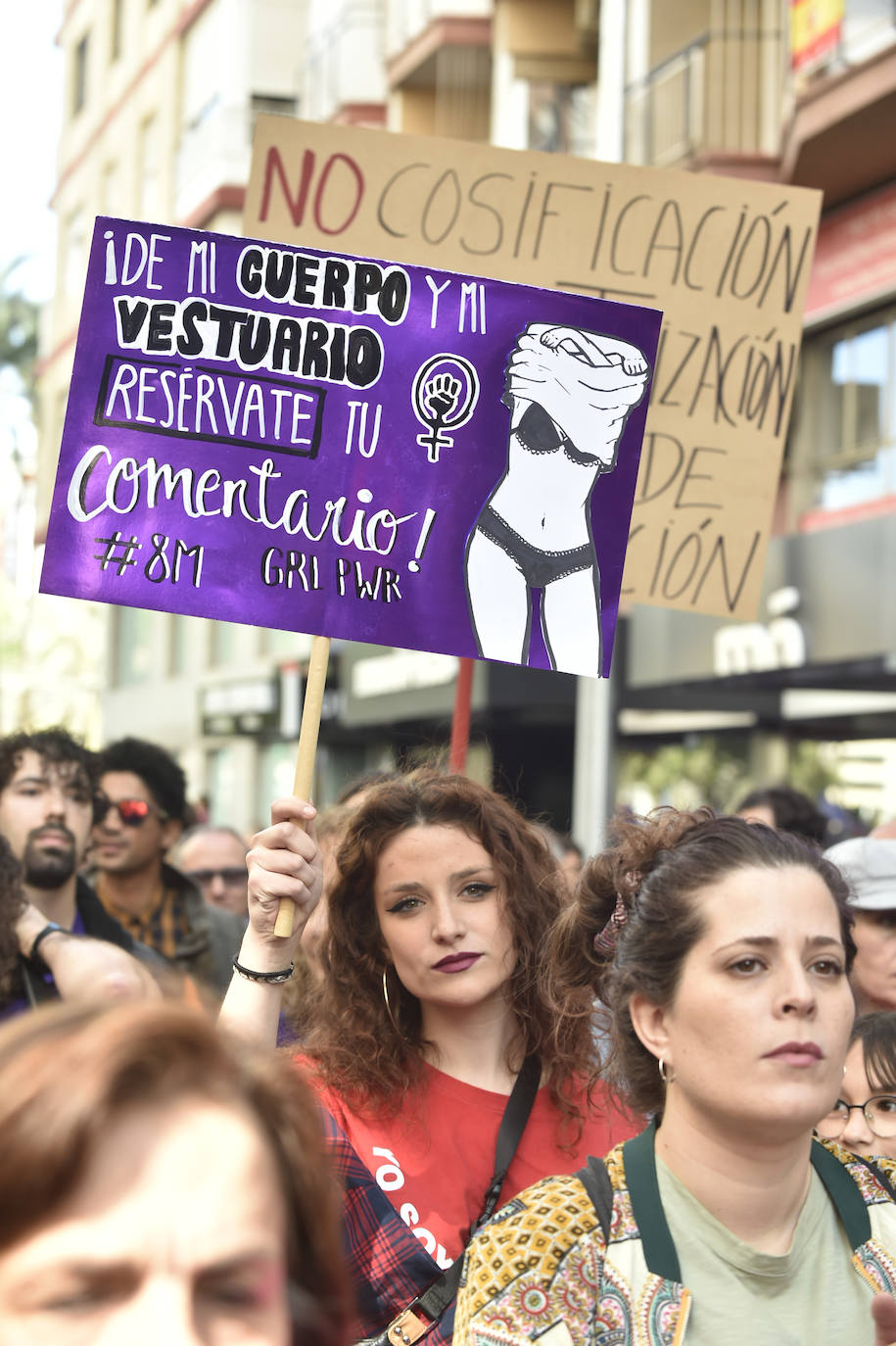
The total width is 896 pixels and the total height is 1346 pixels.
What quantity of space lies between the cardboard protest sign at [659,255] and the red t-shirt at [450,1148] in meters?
1.60

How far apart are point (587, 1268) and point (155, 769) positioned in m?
4.61

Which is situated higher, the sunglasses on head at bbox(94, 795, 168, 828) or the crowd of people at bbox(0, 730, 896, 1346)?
the sunglasses on head at bbox(94, 795, 168, 828)

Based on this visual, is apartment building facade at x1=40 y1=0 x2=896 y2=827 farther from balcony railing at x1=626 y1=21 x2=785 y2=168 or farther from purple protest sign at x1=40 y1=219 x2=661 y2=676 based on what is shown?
purple protest sign at x1=40 y1=219 x2=661 y2=676

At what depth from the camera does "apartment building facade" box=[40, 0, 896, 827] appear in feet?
40.7

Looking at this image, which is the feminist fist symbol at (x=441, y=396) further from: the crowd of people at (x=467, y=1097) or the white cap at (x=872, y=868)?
the white cap at (x=872, y=868)

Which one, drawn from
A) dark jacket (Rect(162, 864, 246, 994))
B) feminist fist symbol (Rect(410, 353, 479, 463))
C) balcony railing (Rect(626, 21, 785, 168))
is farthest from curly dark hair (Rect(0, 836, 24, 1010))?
balcony railing (Rect(626, 21, 785, 168))

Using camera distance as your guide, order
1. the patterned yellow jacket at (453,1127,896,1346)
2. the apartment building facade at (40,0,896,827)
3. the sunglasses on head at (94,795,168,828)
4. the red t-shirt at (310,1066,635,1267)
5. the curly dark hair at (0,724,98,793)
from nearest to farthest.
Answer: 1. the patterned yellow jacket at (453,1127,896,1346)
2. the red t-shirt at (310,1066,635,1267)
3. the curly dark hair at (0,724,98,793)
4. the sunglasses on head at (94,795,168,828)
5. the apartment building facade at (40,0,896,827)

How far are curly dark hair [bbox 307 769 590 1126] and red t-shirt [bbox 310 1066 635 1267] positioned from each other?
0.15ft

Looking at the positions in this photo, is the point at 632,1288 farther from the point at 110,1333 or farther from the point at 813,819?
the point at 813,819

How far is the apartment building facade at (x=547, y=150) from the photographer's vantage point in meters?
12.4

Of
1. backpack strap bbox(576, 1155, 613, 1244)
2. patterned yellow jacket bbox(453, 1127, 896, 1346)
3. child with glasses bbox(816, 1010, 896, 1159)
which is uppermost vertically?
child with glasses bbox(816, 1010, 896, 1159)

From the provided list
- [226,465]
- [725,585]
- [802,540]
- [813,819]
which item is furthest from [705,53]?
[226,465]

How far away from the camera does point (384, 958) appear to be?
344 cm

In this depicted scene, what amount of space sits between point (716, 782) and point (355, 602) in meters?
11.9
